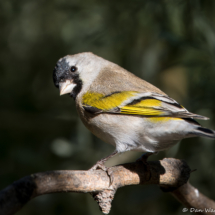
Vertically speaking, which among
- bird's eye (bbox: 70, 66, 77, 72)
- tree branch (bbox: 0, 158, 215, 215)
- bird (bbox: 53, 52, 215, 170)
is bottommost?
tree branch (bbox: 0, 158, 215, 215)

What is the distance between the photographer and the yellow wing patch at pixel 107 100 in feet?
9.19

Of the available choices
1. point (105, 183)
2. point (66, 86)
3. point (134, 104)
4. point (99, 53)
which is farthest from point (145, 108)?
point (99, 53)

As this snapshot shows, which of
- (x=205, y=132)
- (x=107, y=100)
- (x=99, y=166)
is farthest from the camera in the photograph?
(x=107, y=100)

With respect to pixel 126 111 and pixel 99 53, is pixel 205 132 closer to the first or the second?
pixel 126 111

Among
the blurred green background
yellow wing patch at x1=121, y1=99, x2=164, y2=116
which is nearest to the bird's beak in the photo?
yellow wing patch at x1=121, y1=99, x2=164, y2=116

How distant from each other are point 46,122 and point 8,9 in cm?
149

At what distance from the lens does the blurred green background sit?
356 cm

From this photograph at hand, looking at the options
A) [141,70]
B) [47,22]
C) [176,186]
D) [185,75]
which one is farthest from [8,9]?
[176,186]

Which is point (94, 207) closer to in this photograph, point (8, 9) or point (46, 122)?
point (46, 122)

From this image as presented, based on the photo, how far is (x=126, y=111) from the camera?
2.72 meters

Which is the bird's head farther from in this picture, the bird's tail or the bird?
the bird's tail

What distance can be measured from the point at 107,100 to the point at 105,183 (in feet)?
2.54

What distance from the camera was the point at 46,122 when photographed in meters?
3.82

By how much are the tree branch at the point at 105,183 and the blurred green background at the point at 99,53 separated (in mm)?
583
